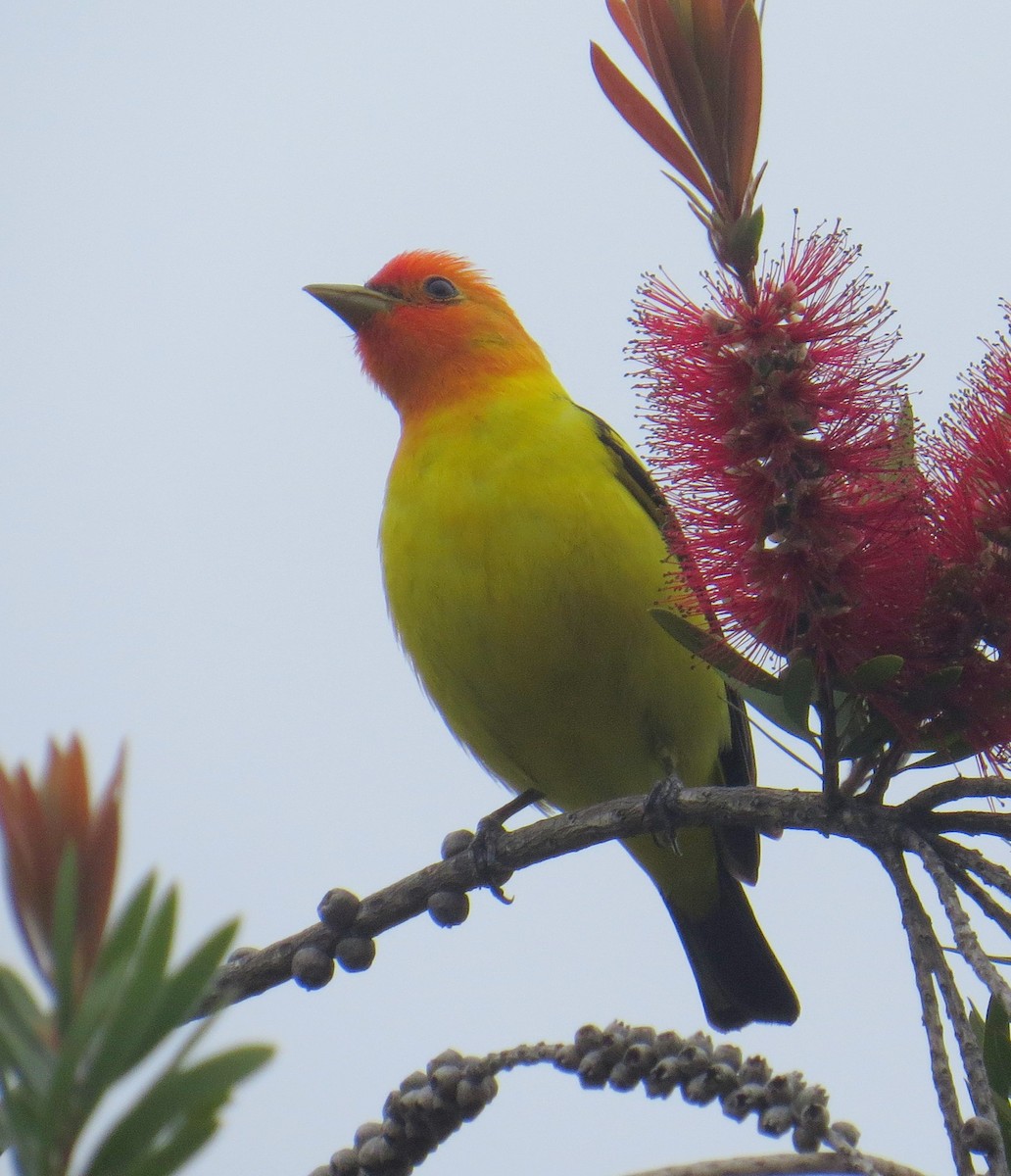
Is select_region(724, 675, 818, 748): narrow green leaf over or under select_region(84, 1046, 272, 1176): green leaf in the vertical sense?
over

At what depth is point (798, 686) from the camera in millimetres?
2234

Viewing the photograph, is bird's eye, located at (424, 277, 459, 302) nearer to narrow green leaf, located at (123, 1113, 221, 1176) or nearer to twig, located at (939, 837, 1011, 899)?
twig, located at (939, 837, 1011, 899)

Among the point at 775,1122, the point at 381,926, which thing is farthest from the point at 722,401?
the point at 381,926

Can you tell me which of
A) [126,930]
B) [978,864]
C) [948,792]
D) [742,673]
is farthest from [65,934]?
[742,673]

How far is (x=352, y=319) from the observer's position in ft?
19.5

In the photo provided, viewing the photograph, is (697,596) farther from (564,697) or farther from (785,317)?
(564,697)

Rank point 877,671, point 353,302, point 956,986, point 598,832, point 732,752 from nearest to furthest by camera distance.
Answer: point 956,986
point 877,671
point 598,832
point 732,752
point 353,302

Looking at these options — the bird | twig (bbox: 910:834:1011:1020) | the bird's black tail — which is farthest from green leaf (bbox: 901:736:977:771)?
the bird's black tail

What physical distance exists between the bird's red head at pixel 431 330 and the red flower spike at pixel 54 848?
4.27 m

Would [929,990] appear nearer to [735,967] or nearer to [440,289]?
[735,967]

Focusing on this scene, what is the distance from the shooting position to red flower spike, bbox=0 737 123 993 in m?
0.92

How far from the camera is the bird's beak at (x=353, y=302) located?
233 inches

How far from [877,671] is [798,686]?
0.13 m

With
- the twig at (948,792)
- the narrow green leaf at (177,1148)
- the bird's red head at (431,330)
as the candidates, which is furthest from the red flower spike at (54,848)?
the bird's red head at (431,330)
